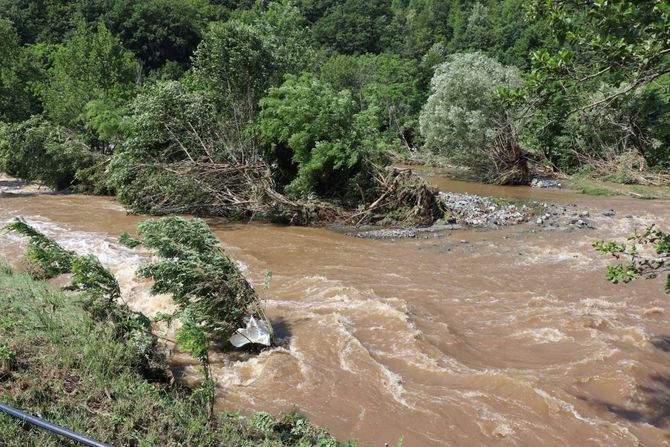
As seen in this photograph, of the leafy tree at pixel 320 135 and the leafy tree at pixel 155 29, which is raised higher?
the leafy tree at pixel 155 29

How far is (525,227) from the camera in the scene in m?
14.8

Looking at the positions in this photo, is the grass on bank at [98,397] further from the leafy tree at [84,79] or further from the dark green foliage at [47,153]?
the leafy tree at [84,79]

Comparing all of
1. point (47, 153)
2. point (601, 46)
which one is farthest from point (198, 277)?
point (47, 153)

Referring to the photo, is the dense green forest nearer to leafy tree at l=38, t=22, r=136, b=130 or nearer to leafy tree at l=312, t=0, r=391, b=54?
leafy tree at l=38, t=22, r=136, b=130

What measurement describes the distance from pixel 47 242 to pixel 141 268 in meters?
1.19

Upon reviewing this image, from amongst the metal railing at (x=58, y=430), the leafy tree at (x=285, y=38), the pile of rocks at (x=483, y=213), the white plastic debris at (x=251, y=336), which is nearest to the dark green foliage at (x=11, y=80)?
the leafy tree at (x=285, y=38)

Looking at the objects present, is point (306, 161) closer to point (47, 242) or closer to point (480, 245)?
point (480, 245)

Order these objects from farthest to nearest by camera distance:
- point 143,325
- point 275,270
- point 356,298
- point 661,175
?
point 661,175 → point 275,270 → point 356,298 → point 143,325

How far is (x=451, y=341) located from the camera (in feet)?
23.8

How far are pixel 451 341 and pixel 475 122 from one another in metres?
19.6

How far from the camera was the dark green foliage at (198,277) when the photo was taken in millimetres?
6480

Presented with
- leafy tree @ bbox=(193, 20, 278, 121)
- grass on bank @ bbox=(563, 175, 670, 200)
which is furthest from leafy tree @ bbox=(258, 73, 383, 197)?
grass on bank @ bbox=(563, 175, 670, 200)

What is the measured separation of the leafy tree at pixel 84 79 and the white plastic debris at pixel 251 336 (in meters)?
18.3

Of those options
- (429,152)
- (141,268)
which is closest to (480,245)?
(141,268)
